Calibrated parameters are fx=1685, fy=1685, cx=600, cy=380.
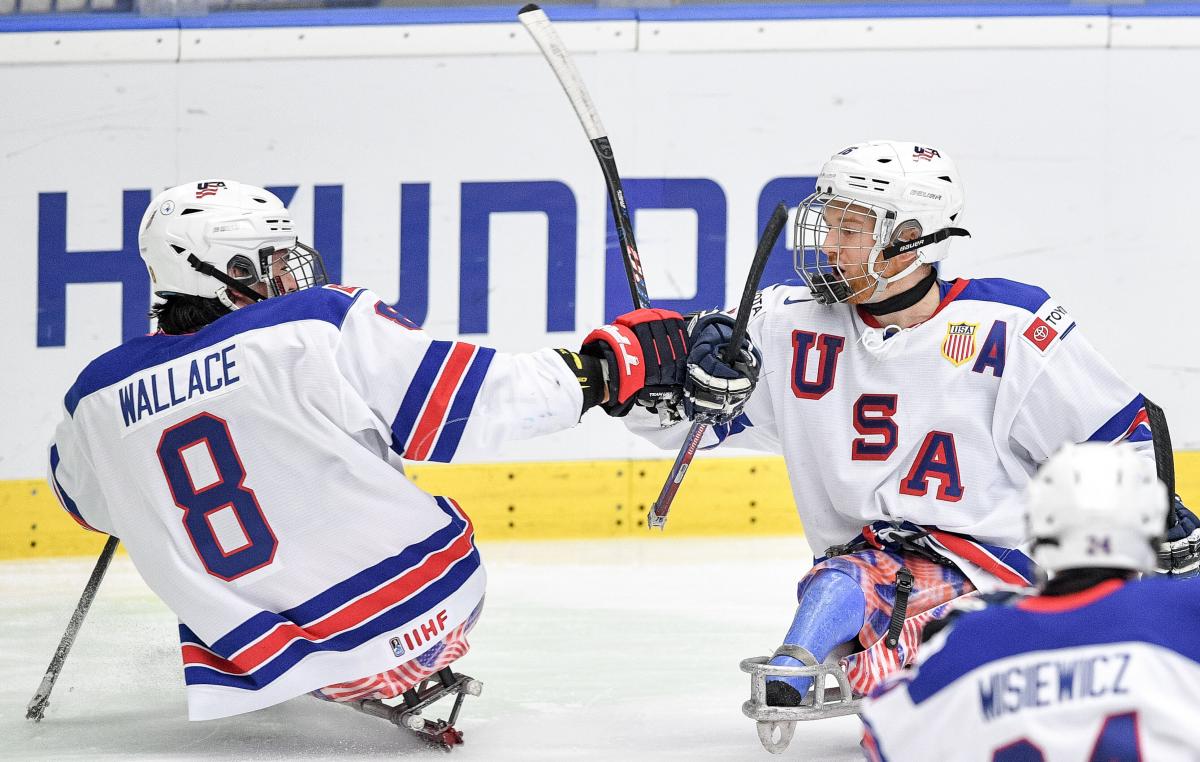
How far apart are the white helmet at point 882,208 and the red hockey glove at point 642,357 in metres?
0.31

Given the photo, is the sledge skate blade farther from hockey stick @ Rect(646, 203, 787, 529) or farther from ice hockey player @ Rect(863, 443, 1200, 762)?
ice hockey player @ Rect(863, 443, 1200, 762)

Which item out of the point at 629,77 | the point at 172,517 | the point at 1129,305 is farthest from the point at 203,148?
the point at 1129,305

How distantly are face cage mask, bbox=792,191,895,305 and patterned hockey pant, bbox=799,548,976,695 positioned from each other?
45 cm

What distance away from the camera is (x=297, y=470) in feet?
8.58


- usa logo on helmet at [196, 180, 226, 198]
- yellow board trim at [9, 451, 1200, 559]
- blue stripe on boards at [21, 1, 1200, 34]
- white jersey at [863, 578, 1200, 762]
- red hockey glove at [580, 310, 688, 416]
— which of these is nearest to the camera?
white jersey at [863, 578, 1200, 762]

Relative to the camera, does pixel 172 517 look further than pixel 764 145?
No

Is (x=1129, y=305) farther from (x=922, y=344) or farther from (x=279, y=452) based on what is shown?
(x=279, y=452)

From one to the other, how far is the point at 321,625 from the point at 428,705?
11.1 inches

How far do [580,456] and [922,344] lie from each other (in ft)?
7.17

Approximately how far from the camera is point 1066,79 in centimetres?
493

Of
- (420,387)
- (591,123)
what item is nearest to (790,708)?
(420,387)

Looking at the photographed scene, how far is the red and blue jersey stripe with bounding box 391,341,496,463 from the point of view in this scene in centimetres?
254

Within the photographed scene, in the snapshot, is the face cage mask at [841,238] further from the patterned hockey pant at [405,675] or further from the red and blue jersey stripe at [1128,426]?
the patterned hockey pant at [405,675]

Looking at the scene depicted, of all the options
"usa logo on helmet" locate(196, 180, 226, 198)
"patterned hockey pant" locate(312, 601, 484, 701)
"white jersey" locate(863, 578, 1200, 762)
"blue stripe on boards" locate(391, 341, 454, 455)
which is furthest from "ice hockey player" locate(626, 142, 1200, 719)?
"white jersey" locate(863, 578, 1200, 762)
